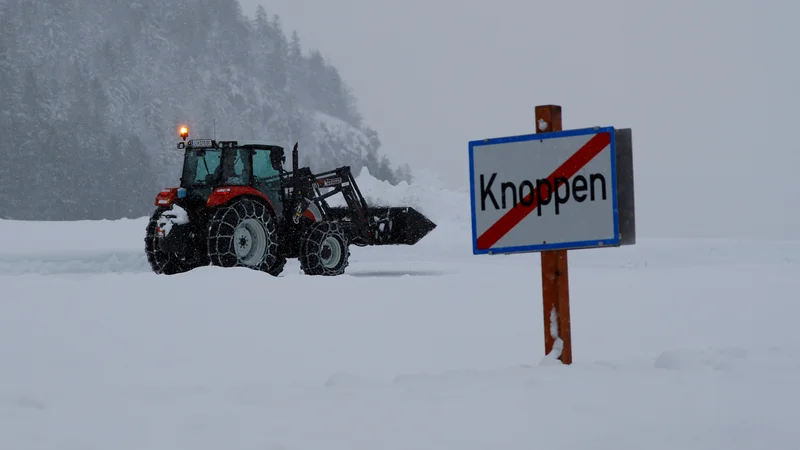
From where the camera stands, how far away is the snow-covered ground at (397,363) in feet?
12.3

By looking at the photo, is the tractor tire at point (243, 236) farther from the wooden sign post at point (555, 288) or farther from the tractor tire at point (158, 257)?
the wooden sign post at point (555, 288)

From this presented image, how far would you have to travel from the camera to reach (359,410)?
13.3ft

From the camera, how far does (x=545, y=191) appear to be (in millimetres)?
4742

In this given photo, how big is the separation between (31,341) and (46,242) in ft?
57.0

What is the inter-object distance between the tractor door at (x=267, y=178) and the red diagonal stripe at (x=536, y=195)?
9326 millimetres

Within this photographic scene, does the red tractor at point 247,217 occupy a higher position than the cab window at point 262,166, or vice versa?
the cab window at point 262,166

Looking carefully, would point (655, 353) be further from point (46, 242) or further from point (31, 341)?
point (46, 242)

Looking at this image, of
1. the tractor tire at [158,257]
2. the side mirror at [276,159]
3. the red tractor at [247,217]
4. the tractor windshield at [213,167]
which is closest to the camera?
the red tractor at [247,217]

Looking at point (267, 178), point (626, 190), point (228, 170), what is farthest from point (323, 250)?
point (626, 190)

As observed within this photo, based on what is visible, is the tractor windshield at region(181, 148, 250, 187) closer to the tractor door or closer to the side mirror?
the tractor door

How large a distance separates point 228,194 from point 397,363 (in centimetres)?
699

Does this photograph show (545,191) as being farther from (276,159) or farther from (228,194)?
(276,159)

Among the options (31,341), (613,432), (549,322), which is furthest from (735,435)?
(31,341)

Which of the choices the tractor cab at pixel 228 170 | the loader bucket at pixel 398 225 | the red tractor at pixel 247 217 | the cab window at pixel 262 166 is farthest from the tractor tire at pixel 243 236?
the loader bucket at pixel 398 225
